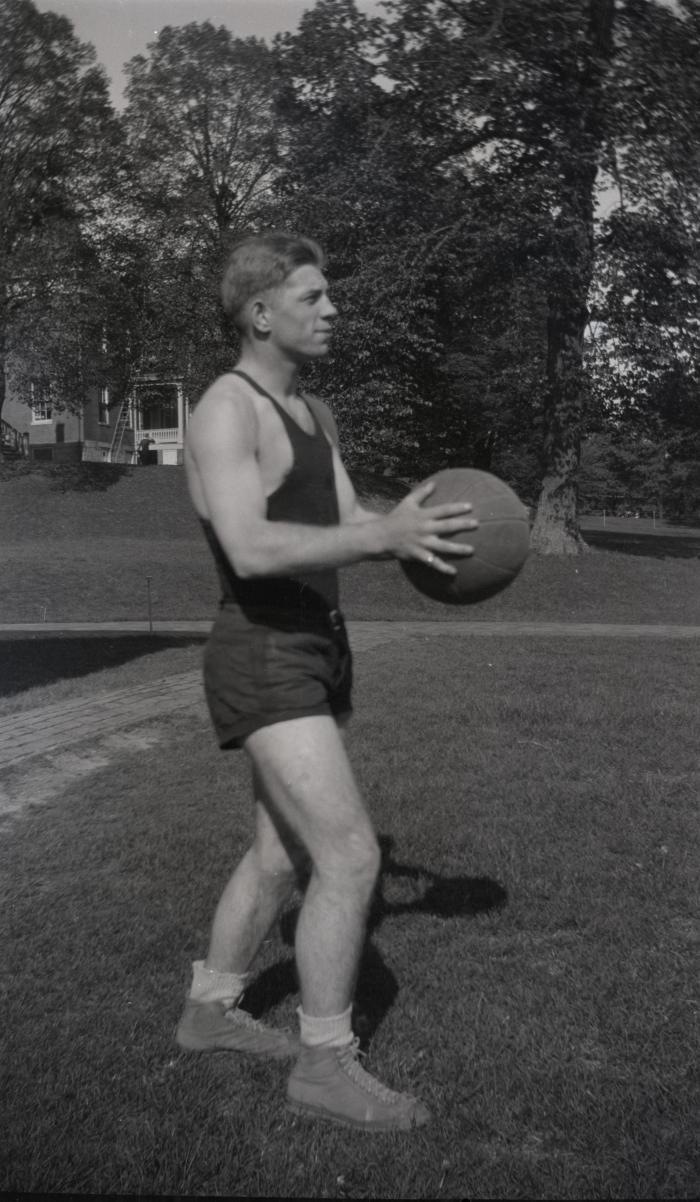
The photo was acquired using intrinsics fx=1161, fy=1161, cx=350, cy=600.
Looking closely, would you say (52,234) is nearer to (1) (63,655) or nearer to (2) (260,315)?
(1) (63,655)

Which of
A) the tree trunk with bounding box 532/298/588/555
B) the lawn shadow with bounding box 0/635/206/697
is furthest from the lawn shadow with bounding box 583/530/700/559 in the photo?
the lawn shadow with bounding box 0/635/206/697

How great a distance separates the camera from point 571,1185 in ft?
9.01

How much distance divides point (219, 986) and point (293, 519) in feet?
4.62

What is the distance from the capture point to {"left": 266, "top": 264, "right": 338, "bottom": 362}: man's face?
303cm

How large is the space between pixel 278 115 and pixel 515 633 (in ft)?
48.1

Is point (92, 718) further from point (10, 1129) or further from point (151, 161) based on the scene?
point (151, 161)

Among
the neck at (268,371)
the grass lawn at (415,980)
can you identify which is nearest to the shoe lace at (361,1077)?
the grass lawn at (415,980)

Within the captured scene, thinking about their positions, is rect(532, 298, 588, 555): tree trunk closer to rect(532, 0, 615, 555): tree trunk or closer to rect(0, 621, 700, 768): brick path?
rect(532, 0, 615, 555): tree trunk

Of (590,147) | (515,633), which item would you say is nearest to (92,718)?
(515,633)

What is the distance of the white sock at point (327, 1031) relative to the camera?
3.02 meters

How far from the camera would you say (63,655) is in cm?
1271

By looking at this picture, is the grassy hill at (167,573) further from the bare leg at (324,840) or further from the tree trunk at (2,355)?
the bare leg at (324,840)

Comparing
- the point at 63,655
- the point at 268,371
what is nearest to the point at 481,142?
the point at 63,655

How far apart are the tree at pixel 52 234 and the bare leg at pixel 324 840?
1669 cm
